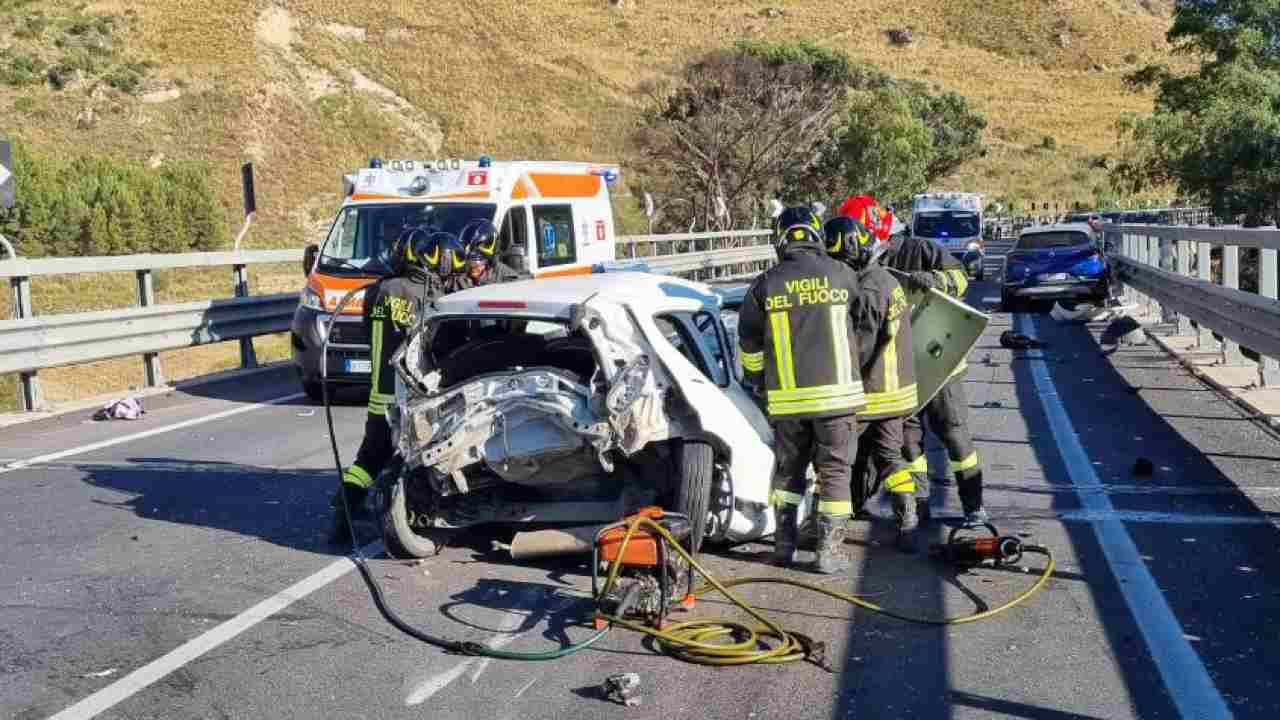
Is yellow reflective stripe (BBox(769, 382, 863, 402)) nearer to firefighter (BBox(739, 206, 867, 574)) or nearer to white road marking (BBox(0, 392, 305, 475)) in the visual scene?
firefighter (BBox(739, 206, 867, 574))

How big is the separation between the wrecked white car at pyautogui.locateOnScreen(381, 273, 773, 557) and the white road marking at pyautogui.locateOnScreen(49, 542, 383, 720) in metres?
0.39

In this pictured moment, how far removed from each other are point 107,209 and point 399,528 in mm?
34411

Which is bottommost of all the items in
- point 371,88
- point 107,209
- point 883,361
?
point 883,361

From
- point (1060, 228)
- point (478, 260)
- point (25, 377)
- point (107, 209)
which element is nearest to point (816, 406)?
point (478, 260)

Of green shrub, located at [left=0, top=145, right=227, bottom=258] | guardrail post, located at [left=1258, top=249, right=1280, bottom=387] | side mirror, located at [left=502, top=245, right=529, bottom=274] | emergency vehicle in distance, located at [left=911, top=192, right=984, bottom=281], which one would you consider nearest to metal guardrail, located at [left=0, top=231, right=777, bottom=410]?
side mirror, located at [left=502, top=245, right=529, bottom=274]

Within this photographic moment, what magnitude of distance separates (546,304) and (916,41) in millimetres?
103116

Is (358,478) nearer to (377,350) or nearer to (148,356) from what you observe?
(377,350)

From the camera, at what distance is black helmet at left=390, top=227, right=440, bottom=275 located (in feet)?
25.5

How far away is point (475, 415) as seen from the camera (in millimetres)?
6559

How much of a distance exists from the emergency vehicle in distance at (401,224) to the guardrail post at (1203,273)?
7.12 metres

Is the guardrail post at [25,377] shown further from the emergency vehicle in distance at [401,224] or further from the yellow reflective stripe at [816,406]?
the yellow reflective stripe at [816,406]

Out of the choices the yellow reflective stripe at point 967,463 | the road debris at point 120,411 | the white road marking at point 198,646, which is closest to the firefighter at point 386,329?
the white road marking at point 198,646

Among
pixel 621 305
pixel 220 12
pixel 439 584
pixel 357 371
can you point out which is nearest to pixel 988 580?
pixel 621 305

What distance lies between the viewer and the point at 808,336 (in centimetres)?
668
